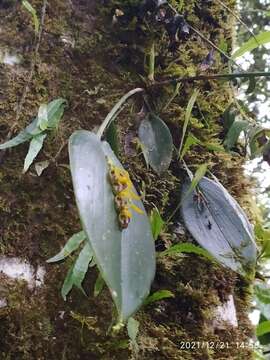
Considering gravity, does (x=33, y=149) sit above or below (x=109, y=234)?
below

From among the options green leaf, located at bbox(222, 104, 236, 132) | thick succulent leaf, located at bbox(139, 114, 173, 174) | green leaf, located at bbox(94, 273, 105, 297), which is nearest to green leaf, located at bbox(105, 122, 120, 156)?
thick succulent leaf, located at bbox(139, 114, 173, 174)

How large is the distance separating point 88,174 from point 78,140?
0.06 m

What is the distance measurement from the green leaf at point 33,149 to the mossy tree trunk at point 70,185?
1.2 inches

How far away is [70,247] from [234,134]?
1.35 ft

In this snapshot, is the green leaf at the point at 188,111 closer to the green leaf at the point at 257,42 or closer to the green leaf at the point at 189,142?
the green leaf at the point at 189,142

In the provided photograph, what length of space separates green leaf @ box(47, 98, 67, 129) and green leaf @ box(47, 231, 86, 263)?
190mm

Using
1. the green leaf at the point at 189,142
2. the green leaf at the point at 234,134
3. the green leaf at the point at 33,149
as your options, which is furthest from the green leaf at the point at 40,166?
the green leaf at the point at 234,134

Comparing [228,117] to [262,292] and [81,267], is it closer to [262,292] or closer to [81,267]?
[262,292]

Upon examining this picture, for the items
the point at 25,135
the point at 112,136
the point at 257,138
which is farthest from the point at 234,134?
the point at 25,135

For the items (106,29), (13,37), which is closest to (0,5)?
(13,37)

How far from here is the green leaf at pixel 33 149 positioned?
67cm

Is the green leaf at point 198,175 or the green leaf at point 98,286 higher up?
the green leaf at point 198,175

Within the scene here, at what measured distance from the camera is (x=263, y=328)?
0.79 metres

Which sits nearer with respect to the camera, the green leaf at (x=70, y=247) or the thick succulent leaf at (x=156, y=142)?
the green leaf at (x=70, y=247)
